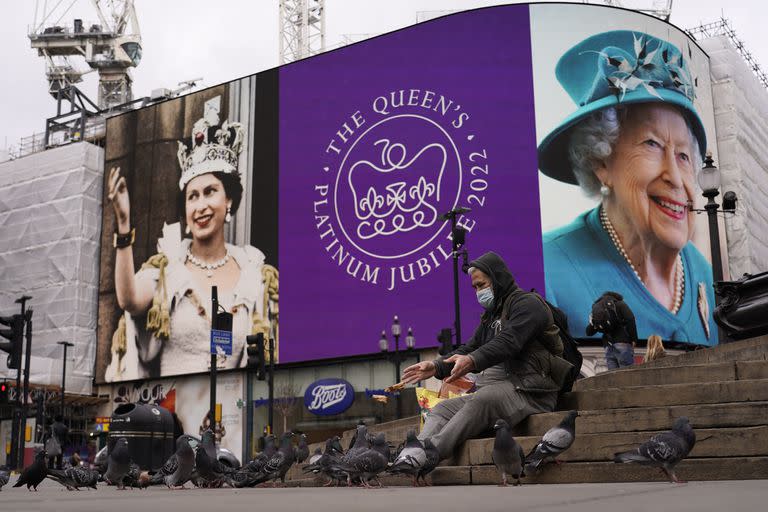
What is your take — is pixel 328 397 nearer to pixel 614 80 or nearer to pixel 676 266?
pixel 676 266

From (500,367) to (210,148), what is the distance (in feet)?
132

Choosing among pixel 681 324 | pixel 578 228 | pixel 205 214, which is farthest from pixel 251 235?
pixel 681 324

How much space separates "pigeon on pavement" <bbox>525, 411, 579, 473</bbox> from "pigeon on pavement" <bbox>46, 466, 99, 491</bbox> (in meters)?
5.60

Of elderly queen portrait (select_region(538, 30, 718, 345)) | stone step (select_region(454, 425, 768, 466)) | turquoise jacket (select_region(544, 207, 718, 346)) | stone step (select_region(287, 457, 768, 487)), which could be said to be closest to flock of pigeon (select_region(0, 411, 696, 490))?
stone step (select_region(287, 457, 768, 487))

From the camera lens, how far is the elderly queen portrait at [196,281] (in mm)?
43094

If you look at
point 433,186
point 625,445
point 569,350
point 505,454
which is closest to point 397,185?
point 433,186

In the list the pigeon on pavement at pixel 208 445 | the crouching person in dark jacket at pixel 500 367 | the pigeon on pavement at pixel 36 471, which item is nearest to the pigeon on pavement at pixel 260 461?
the pigeon on pavement at pixel 208 445

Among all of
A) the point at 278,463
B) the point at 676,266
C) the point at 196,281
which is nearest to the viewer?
the point at 278,463

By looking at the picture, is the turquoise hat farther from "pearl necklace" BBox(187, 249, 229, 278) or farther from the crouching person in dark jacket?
the crouching person in dark jacket

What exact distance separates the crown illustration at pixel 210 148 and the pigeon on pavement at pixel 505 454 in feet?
131

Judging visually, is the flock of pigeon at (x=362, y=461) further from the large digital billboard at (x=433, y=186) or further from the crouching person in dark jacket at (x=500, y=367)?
the large digital billboard at (x=433, y=186)

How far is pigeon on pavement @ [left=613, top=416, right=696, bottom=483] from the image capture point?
5.98 metres

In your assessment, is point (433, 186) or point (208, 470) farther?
point (433, 186)

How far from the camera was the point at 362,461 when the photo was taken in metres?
7.20
